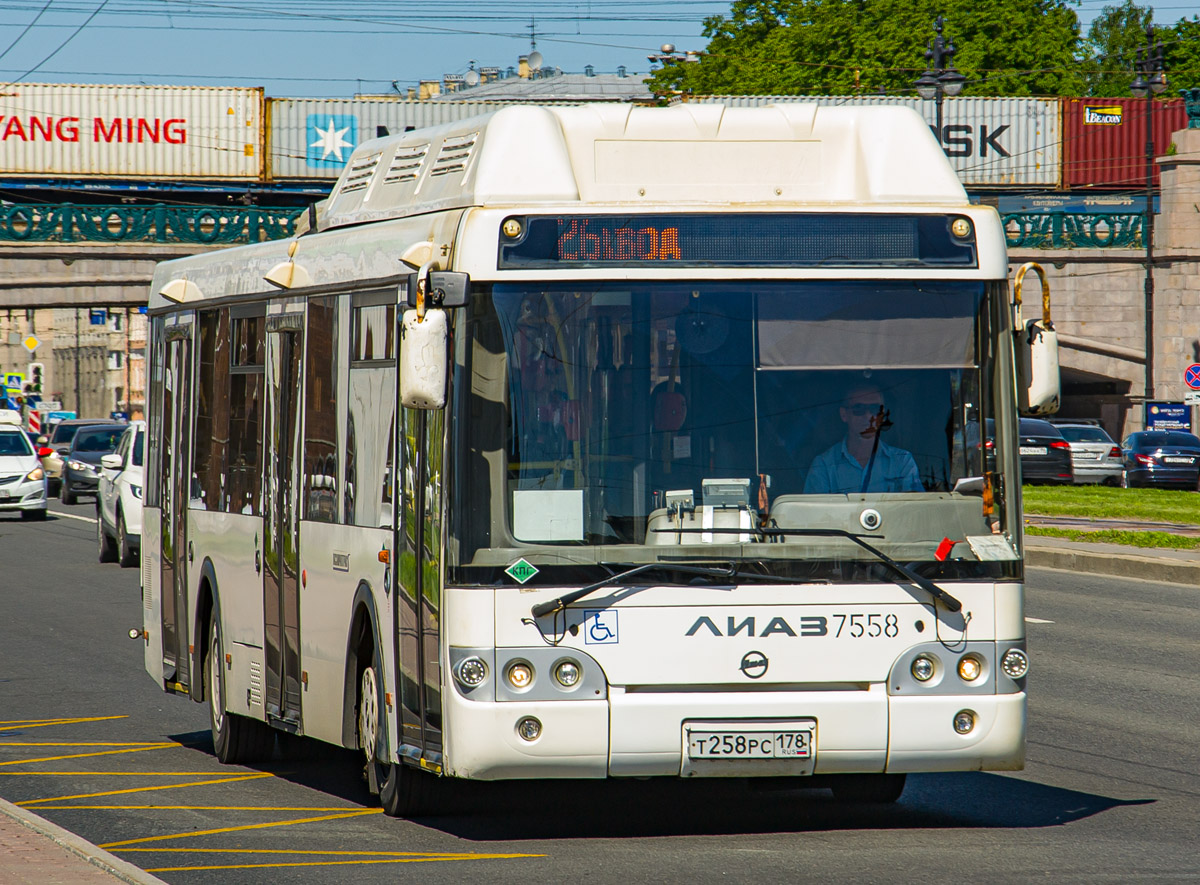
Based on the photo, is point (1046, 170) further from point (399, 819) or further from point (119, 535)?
point (399, 819)

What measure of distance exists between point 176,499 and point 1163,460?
1334 inches

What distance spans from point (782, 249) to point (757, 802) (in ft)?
7.98

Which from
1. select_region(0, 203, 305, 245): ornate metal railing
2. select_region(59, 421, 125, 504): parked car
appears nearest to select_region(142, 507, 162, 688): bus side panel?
select_region(59, 421, 125, 504): parked car

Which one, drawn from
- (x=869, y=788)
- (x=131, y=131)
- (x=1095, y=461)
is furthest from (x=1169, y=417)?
(x=869, y=788)

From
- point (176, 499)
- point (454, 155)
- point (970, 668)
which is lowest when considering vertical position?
point (970, 668)

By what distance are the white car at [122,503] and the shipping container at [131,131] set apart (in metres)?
36.1

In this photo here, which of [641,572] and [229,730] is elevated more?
[641,572]

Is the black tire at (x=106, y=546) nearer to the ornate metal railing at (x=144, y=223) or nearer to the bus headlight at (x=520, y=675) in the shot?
the bus headlight at (x=520, y=675)

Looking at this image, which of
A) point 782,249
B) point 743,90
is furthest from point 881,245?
point 743,90

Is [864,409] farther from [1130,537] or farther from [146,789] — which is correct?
[1130,537]

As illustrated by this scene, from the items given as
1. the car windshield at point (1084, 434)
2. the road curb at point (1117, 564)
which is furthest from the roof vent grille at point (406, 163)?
the car windshield at point (1084, 434)

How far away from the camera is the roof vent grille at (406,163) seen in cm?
802

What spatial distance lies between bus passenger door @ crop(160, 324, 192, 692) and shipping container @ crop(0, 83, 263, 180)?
162 feet

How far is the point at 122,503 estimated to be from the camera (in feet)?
74.5
